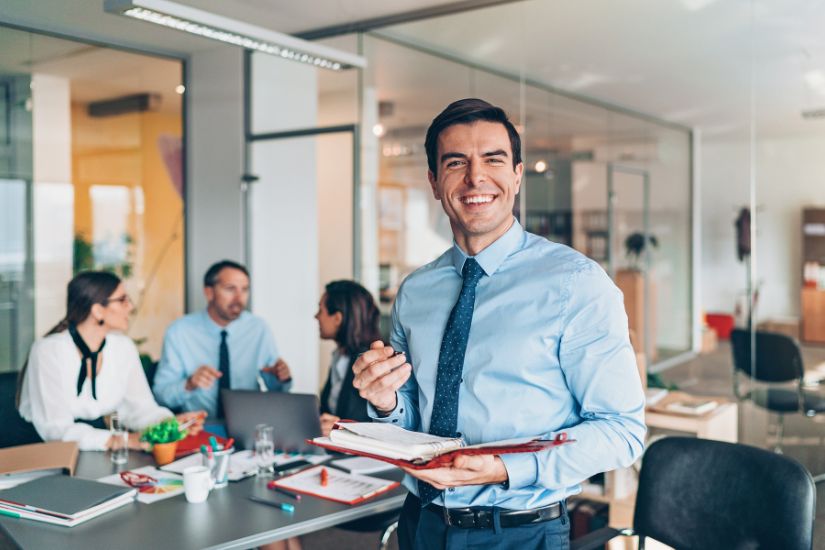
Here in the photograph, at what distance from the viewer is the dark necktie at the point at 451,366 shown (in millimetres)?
1729

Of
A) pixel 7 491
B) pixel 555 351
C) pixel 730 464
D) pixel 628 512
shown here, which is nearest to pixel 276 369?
pixel 7 491

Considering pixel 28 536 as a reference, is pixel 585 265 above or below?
above

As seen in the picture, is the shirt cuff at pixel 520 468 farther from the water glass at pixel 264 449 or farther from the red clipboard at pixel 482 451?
the water glass at pixel 264 449

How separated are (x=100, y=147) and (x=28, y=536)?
367cm

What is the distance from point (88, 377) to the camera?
3.45 m

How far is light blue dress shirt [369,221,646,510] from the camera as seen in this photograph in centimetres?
158

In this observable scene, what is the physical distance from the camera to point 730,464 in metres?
2.40

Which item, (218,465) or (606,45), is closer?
(218,465)

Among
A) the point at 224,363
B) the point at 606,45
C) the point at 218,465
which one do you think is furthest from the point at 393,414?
the point at 606,45

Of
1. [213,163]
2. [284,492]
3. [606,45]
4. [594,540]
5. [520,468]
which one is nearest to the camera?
[520,468]

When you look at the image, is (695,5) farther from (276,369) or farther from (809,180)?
(276,369)

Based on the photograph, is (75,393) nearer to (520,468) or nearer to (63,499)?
(63,499)

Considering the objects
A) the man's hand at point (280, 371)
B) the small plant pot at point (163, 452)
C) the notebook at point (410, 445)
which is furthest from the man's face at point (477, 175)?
the man's hand at point (280, 371)

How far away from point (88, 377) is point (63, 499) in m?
1.05
